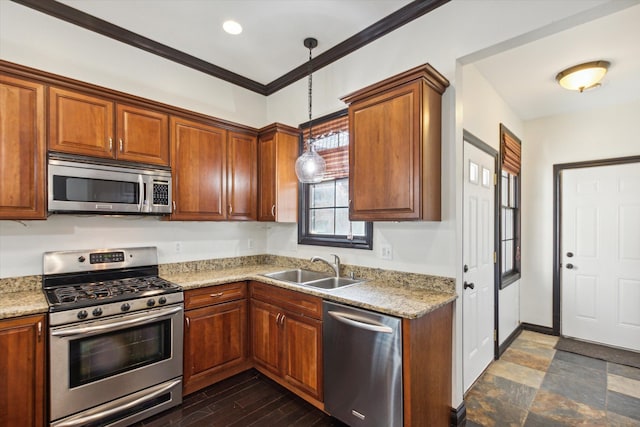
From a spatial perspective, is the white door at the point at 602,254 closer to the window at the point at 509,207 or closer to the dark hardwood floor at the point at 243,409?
the window at the point at 509,207

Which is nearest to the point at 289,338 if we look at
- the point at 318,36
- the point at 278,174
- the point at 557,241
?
the point at 278,174

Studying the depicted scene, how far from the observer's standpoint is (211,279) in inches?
106

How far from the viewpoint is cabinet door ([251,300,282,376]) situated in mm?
2609

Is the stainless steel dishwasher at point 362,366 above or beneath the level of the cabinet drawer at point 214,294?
beneath

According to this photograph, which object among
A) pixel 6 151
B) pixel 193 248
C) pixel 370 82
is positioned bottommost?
pixel 193 248

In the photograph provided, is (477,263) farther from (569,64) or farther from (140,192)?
(140,192)

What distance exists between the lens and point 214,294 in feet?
8.72

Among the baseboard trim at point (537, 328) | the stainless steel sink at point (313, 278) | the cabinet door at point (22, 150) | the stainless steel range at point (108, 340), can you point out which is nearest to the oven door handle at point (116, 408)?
the stainless steel range at point (108, 340)

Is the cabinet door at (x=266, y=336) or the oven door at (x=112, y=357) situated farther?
the cabinet door at (x=266, y=336)

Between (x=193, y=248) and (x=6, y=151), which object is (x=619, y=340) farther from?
(x=6, y=151)

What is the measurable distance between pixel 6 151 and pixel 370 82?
8.80 feet

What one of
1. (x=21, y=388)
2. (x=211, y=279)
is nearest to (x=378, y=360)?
(x=211, y=279)

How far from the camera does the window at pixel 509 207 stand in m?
3.37

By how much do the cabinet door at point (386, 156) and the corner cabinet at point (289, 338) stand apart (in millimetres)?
833
